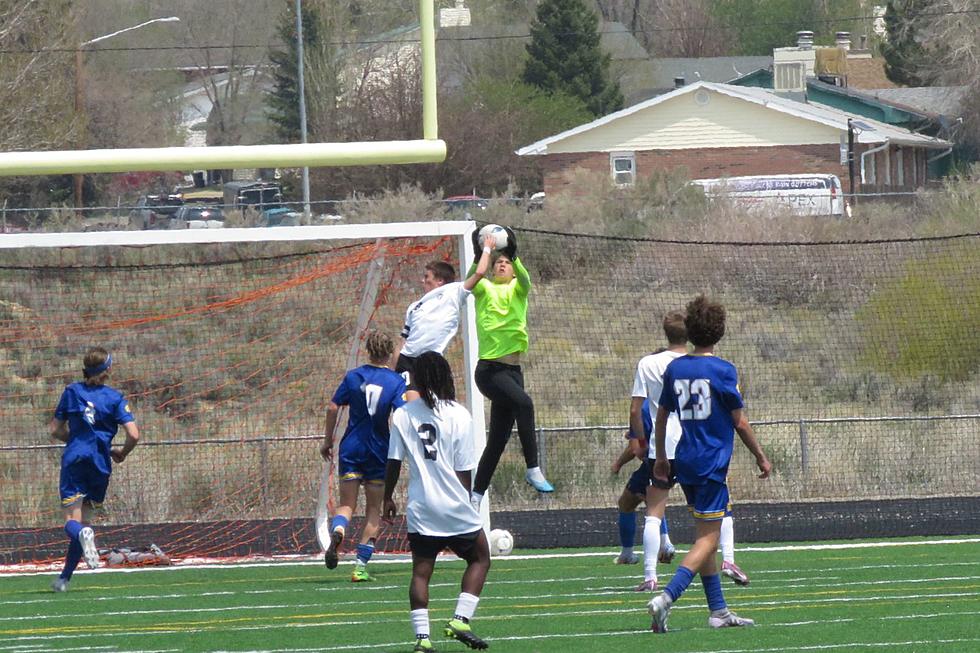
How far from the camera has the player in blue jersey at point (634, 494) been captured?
425 inches

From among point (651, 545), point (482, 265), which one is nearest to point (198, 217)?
point (482, 265)

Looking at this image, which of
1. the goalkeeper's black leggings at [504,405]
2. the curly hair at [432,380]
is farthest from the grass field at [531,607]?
the curly hair at [432,380]

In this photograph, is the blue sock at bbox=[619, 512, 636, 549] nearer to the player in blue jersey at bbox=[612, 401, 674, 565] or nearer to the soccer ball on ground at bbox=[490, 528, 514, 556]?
the player in blue jersey at bbox=[612, 401, 674, 565]

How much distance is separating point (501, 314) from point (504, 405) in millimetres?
660

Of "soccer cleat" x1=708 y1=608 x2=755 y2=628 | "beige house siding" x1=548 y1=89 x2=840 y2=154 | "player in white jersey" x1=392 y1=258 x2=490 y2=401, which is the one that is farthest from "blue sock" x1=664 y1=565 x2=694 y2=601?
"beige house siding" x1=548 y1=89 x2=840 y2=154

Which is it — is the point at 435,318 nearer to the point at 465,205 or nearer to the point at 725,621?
the point at 725,621

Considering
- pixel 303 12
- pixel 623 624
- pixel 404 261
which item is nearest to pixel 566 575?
pixel 623 624

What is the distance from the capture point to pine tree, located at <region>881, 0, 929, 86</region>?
69.3 meters

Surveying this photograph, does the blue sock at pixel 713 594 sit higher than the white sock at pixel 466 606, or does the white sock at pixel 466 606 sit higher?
the white sock at pixel 466 606

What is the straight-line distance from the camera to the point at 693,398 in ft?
27.5

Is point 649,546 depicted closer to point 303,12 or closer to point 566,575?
point 566,575

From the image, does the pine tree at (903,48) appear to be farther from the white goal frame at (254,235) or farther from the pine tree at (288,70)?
the pine tree at (288,70)

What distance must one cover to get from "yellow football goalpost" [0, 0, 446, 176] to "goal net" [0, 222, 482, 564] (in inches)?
135

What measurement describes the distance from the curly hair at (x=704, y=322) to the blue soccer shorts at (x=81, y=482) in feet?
17.2
